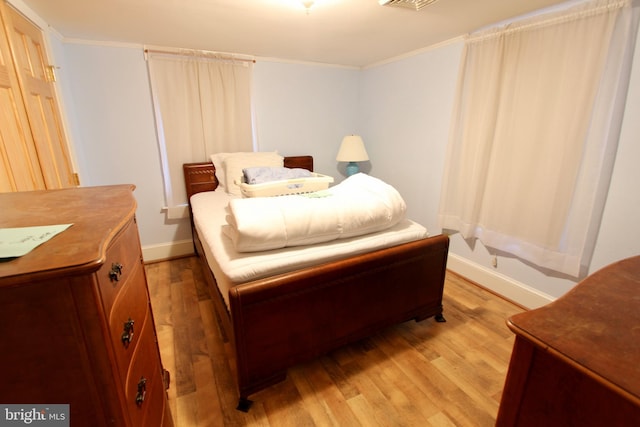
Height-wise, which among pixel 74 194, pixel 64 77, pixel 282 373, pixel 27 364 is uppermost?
pixel 64 77

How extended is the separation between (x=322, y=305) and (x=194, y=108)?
8.08ft

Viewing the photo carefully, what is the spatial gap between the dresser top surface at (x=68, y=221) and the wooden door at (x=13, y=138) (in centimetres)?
42

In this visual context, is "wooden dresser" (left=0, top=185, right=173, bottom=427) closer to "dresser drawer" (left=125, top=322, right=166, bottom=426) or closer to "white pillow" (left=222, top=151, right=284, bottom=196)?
"dresser drawer" (left=125, top=322, right=166, bottom=426)

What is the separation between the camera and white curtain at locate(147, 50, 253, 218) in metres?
2.77

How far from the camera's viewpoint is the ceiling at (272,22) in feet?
6.11

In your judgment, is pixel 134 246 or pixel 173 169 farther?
pixel 173 169

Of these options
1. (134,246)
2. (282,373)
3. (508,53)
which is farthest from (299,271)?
(508,53)

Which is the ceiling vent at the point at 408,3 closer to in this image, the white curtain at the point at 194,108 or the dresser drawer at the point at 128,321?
the white curtain at the point at 194,108

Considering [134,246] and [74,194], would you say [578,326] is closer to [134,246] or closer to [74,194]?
[134,246]

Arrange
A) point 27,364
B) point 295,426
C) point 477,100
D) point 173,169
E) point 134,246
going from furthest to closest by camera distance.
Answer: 1. point 173,169
2. point 477,100
3. point 295,426
4. point 134,246
5. point 27,364

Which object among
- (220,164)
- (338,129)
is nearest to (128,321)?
(220,164)

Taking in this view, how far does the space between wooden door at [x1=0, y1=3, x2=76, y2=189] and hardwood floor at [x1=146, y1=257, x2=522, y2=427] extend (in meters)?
1.24

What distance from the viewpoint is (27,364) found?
0.58 m

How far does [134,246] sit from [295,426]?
1.09 metres
